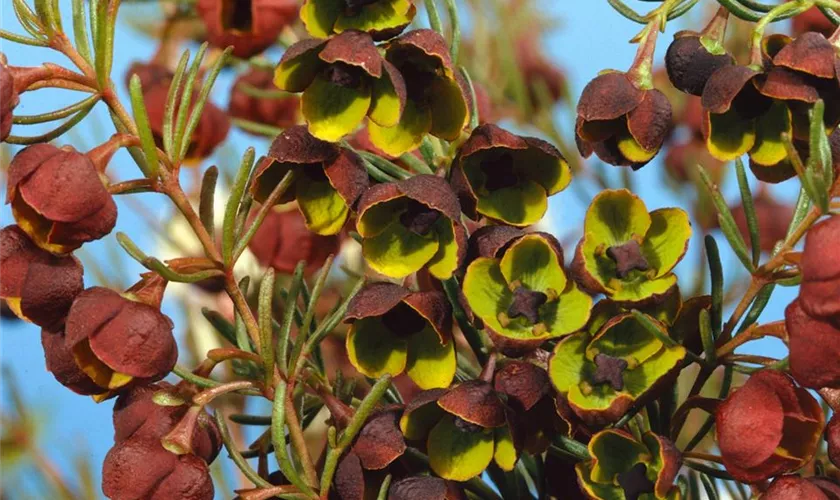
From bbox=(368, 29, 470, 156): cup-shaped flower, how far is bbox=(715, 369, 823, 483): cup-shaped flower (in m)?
0.20

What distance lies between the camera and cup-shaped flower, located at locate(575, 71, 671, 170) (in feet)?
1.98

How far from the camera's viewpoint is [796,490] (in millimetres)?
533

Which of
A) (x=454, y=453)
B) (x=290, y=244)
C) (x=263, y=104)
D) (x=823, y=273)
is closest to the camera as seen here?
(x=823, y=273)

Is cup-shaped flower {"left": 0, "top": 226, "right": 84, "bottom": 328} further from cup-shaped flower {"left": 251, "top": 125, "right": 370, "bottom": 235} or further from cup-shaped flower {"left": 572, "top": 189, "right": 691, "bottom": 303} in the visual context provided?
cup-shaped flower {"left": 572, "top": 189, "right": 691, "bottom": 303}

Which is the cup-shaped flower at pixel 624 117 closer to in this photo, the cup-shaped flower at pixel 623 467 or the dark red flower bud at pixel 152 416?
the cup-shaped flower at pixel 623 467

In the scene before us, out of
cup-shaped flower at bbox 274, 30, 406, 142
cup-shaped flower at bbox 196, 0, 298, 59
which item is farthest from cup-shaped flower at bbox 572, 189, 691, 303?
cup-shaped flower at bbox 196, 0, 298, 59

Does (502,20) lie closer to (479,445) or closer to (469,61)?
(469,61)

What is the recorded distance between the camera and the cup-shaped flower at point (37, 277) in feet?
1.87

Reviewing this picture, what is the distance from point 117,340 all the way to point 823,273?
0.33 metres

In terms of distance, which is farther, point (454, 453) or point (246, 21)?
point (246, 21)

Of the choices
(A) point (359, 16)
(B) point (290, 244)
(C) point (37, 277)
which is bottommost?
(B) point (290, 244)

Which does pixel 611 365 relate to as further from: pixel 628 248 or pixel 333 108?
pixel 333 108

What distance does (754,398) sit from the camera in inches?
21.0

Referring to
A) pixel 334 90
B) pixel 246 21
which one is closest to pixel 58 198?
pixel 334 90
